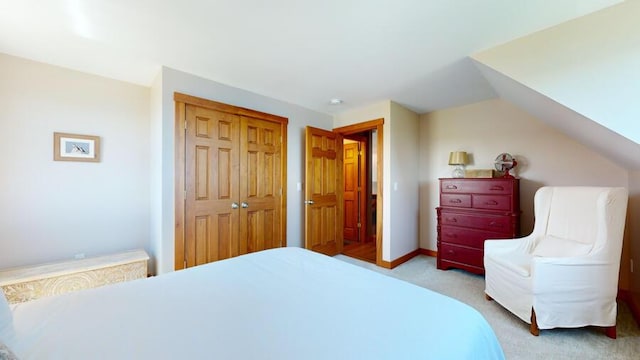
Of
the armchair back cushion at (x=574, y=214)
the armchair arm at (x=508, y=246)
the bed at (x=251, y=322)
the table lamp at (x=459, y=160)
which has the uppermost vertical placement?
the table lamp at (x=459, y=160)

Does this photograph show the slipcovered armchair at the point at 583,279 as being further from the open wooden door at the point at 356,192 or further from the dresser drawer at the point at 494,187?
the open wooden door at the point at 356,192

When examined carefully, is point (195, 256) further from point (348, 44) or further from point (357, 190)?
point (357, 190)

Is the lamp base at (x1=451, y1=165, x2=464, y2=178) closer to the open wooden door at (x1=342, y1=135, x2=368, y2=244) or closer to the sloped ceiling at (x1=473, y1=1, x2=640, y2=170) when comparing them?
the sloped ceiling at (x1=473, y1=1, x2=640, y2=170)

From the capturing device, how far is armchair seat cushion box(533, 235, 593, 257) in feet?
6.70

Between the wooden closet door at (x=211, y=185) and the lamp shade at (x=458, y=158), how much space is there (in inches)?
116


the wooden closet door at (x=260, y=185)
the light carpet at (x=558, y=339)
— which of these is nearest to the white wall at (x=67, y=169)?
the wooden closet door at (x=260, y=185)

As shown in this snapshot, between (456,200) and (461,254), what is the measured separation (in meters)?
0.70

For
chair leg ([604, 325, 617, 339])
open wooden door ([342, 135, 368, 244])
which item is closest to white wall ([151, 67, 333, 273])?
open wooden door ([342, 135, 368, 244])

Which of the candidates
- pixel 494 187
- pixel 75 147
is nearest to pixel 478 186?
pixel 494 187

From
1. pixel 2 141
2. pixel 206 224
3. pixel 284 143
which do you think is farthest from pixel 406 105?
pixel 2 141

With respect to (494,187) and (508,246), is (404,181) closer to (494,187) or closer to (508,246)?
(494,187)

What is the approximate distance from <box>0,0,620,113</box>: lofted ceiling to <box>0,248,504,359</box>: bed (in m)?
1.73

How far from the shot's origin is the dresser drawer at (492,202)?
2855 millimetres

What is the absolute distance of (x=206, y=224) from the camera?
2.67m
